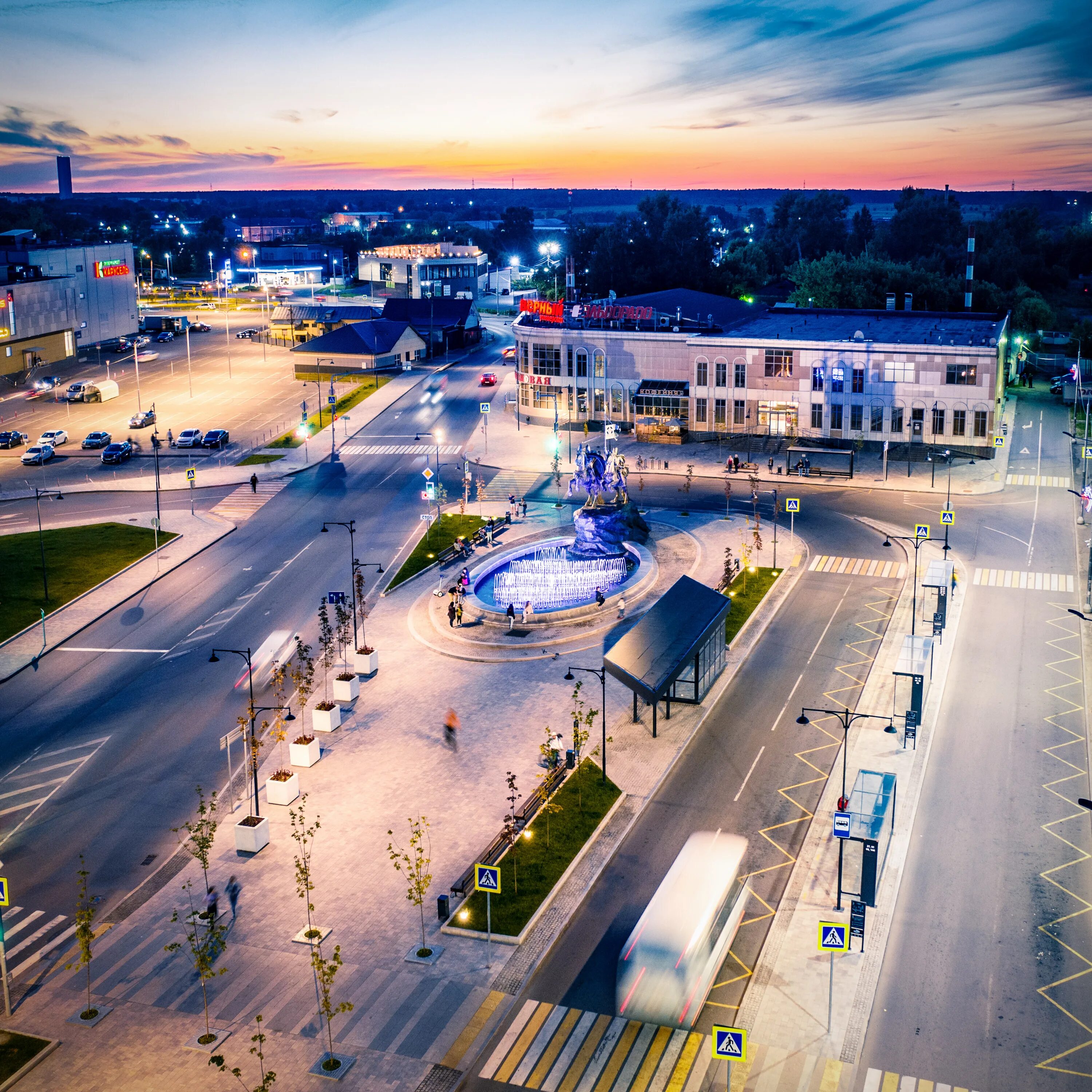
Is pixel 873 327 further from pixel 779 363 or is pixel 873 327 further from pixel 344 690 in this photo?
pixel 344 690

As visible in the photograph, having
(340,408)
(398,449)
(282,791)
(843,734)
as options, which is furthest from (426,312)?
(282,791)

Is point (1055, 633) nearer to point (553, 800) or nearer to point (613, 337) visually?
point (553, 800)

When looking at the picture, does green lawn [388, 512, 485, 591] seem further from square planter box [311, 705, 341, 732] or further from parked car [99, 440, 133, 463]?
parked car [99, 440, 133, 463]

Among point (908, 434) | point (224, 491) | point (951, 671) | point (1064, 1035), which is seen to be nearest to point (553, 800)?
point (1064, 1035)

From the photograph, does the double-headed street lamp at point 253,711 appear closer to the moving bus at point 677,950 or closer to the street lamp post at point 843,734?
the moving bus at point 677,950

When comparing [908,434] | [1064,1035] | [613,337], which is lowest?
[1064,1035]

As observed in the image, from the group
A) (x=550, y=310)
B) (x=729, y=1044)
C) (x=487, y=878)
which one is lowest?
(x=729, y=1044)
